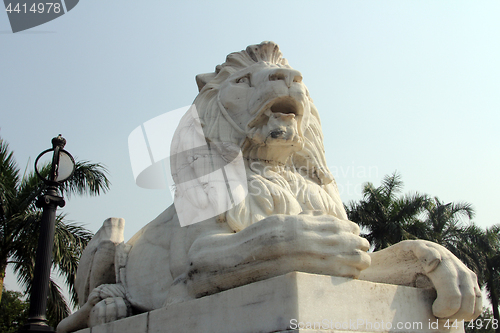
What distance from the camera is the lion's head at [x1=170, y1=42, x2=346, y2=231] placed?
3.13 metres

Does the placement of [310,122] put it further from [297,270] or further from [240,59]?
[297,270]

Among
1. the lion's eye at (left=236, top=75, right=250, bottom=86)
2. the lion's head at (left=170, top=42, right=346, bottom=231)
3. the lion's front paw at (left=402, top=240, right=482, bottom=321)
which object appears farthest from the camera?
the lion's eye at (left=236, top=75, right=250, bottom=86)

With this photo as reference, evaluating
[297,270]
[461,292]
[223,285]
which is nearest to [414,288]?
[461,292]

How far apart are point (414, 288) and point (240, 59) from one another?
2.21 metres

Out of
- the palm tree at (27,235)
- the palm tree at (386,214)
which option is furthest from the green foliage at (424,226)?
the palm tree at (27,235)

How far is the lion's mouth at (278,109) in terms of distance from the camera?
3.29 metres

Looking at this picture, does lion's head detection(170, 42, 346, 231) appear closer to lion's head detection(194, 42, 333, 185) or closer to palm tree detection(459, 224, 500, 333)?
lion's head detection(194, 42, 333, 185)

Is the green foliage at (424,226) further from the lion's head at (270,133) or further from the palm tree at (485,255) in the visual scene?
the lion's head at (270,133)

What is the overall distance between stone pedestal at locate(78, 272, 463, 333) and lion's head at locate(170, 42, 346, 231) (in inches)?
24.2

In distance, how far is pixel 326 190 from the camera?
354cm

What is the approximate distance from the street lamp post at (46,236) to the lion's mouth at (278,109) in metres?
2.29

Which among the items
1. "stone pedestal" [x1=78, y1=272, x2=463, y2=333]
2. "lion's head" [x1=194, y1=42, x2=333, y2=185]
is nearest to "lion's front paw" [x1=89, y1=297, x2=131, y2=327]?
"stone pedestal" [x1=78, y1=272, x2=463, y2=333]

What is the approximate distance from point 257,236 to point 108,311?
144 centimetres

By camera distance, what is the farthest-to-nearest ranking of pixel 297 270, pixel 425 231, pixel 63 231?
pixel 425 231 < pixel 63 231 < pixel 297 270
